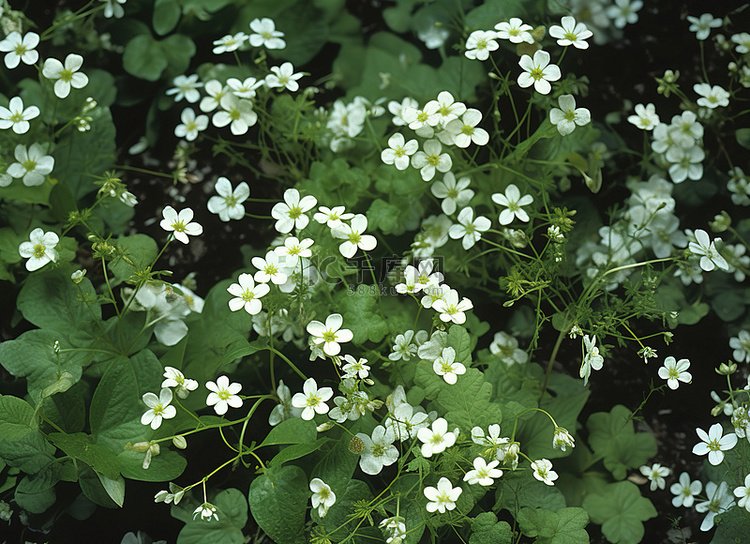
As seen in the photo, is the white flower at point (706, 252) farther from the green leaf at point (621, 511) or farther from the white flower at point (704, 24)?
the white flower at point (704, 24)

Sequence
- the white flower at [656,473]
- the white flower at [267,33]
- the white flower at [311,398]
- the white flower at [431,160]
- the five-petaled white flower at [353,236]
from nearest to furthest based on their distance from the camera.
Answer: the white flower at [311,398], the five-petaled white flower at [353,236], the white flower at [431,160], the white flower at [656,473], the white flower at [267,33]

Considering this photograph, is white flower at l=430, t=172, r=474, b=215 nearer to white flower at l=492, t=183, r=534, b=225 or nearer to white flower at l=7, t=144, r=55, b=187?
white flower at l=492, t=183, r=534, b=225

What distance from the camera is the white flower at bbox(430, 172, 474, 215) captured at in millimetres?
1493

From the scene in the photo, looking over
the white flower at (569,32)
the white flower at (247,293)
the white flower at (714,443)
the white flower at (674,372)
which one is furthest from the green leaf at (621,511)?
the white flower at (569,32)

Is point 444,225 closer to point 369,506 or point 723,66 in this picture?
point 369,506

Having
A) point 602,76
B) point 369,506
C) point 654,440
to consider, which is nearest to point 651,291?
point 654,440

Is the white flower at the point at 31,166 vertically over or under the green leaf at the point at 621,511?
over

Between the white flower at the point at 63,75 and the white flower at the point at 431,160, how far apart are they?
0.87m

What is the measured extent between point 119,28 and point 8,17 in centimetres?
37

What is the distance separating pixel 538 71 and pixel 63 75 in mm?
1181

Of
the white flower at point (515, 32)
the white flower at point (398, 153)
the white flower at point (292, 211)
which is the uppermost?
the white flower at point (515, 32)

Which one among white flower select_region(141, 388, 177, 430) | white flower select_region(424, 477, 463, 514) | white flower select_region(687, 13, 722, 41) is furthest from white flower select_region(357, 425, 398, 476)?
white flower select_region(687, 13, 722, 41)

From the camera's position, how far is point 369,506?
113 centimetres

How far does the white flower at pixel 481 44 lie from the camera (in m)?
1.40
